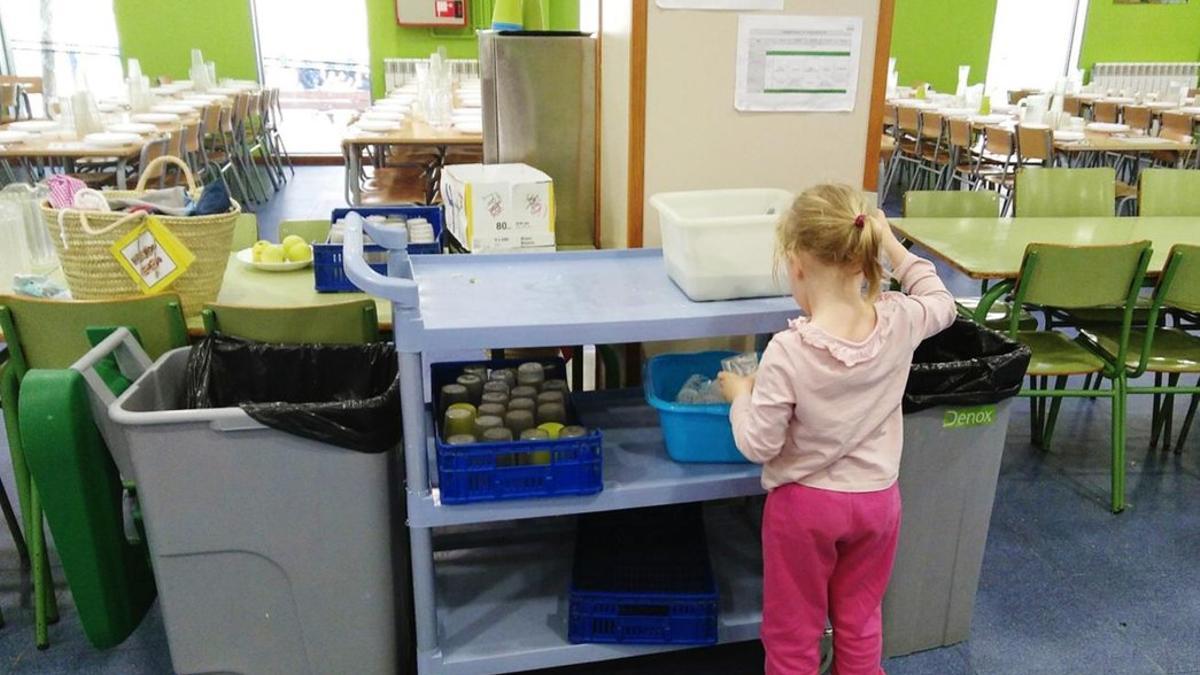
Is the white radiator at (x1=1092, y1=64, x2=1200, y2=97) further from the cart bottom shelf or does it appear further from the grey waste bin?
the cart bottom shelf

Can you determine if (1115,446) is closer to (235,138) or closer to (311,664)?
(311,664)

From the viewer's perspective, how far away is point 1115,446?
2.56m

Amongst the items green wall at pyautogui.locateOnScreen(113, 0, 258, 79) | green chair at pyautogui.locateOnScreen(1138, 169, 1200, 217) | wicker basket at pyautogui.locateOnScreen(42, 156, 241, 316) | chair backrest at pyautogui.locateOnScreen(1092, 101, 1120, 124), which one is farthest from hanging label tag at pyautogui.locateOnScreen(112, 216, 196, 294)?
green wall at pyautogui.locateOnScreen(113, 0, 258, 79)

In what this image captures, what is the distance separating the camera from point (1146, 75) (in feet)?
32.3

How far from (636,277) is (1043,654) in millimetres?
1253

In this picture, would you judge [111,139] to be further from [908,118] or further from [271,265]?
[908,118]

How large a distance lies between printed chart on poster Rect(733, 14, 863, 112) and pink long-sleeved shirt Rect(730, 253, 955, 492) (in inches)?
28.8

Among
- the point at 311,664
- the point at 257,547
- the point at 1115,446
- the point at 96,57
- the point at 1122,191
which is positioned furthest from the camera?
the point at 96,57

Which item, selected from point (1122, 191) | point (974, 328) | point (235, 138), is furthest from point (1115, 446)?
point (235, 138)

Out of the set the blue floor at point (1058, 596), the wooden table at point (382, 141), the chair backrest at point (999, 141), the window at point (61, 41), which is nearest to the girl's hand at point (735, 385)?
the blue floor at point (1058, 596)

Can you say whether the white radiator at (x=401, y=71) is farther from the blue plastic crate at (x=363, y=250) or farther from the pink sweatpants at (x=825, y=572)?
the pink sweatpants at (x=825, y=572)

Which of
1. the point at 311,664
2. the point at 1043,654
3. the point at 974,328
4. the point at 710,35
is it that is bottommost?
the point at 1043,654

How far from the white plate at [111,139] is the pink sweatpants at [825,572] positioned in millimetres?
4175

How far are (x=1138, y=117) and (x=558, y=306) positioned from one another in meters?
6.94
